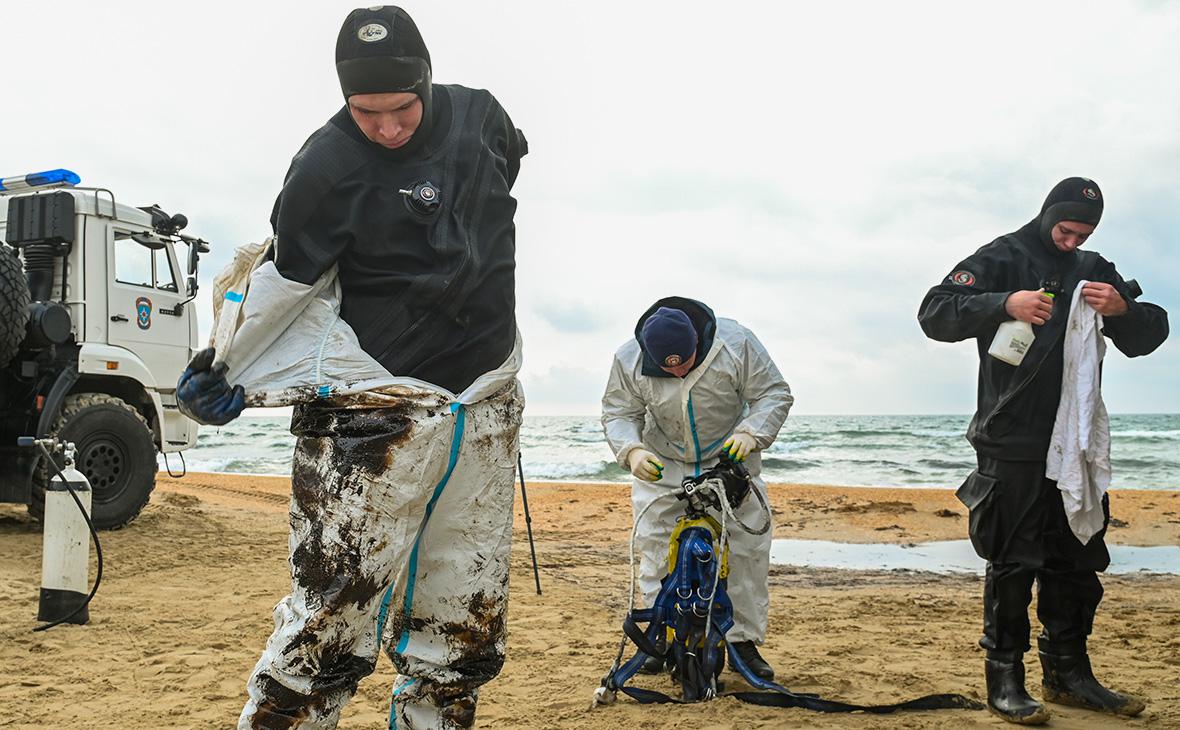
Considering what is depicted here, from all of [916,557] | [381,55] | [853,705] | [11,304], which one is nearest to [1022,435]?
[853,705]

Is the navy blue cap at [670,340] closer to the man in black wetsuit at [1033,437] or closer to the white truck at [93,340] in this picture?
the man in black wetsuit at [1033,437]

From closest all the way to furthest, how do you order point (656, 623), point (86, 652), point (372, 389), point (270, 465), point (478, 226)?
point (372, 389) → point (478, 226) → point (656, 623) → point (86, 652) → point (270, 465)

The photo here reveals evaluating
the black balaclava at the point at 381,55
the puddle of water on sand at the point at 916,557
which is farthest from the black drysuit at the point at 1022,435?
the puddle of water on sand at the point at 916,557

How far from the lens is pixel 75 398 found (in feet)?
28.3

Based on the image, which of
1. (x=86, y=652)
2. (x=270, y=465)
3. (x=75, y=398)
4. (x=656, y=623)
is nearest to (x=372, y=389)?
(x=656, y=623)

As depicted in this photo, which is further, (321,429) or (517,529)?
(517,529)

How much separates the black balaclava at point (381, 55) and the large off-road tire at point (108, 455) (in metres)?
7.08

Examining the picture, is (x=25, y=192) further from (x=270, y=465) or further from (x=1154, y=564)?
(x=270, y=465)

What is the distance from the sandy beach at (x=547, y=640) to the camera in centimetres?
416

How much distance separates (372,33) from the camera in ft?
7.76

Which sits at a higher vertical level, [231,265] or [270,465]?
[231,265]

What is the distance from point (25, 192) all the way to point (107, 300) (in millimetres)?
1298

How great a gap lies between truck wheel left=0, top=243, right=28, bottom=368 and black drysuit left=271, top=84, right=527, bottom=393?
6127 millimetres

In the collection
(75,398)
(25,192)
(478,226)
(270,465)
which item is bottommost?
(270,465)
